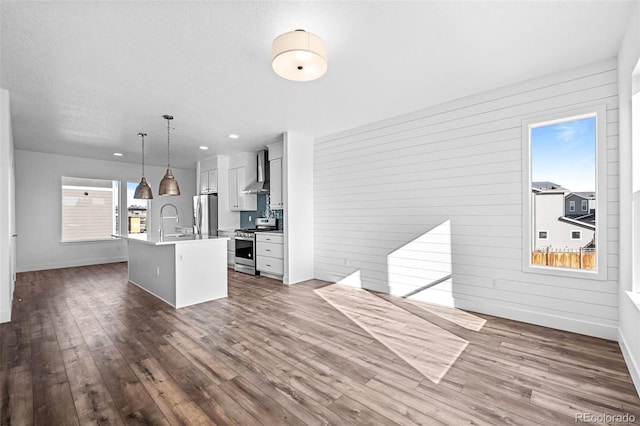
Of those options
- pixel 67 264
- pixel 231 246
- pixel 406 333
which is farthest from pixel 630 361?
pixel 67 264

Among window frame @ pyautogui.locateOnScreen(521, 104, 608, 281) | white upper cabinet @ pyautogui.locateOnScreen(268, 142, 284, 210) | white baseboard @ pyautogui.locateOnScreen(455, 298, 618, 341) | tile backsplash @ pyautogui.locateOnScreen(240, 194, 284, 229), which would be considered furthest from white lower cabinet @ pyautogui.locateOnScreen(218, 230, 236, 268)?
window frame @ pyautogui.locateOnScreen(521, 104, 608, 281)

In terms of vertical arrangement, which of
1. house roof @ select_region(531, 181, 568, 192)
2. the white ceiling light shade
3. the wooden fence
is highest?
the white ceiling light shade

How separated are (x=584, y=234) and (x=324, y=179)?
12.4 ft

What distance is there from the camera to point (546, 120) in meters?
3.18

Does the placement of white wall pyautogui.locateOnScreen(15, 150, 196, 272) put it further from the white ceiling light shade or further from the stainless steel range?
the white ceiling light shade

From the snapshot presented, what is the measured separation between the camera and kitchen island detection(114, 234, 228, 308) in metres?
3.99

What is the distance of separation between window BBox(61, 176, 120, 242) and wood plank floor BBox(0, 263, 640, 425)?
12.6 feet

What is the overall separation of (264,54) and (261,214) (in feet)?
15.4

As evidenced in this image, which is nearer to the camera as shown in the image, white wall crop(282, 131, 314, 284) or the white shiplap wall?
the white shiplap wall

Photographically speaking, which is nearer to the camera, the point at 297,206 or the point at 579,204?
the point at 579,204

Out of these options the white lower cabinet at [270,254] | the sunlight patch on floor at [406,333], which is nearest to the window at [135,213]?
the white lower cabinet at [270,254]

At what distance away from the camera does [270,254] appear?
18.7ft

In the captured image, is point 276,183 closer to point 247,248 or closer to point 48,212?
point 247,248

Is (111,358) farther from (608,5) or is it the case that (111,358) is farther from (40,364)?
(608,5)
